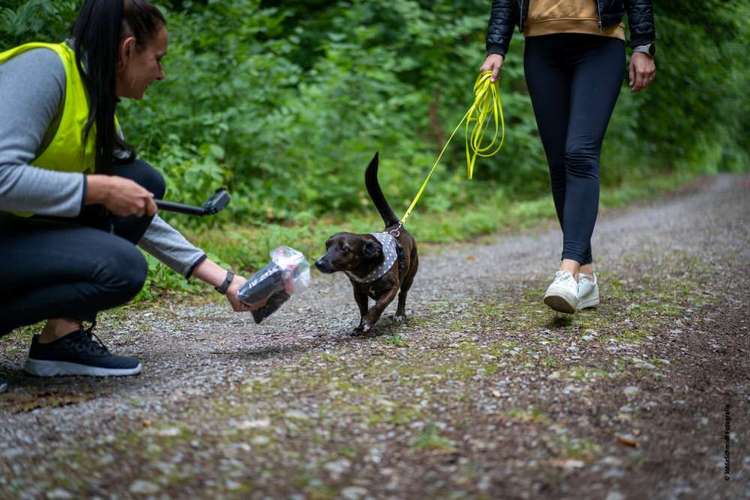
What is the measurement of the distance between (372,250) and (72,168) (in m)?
1.36

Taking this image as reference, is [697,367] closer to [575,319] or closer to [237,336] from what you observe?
[575,319]

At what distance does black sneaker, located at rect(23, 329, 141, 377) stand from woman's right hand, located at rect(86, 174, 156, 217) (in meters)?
0.64

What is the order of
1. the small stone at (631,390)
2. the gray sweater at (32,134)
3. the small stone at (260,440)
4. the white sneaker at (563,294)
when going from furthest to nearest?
the white sneaker at (563,294) → the small stone at (631,390) → the gray sweater at (32,134) → the small stone at (260,440)

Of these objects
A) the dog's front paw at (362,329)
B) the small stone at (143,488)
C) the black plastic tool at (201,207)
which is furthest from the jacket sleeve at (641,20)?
the small stone at (143,488)

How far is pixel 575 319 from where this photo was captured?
3408 mm

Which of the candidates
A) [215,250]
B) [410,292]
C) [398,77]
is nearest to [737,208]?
[398,77]

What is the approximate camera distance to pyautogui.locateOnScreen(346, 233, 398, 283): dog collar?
329 cm

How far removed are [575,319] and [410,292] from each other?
4.84 feet

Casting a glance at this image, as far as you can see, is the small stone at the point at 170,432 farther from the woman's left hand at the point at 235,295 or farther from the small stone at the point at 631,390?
the small stone at the point at 631,390

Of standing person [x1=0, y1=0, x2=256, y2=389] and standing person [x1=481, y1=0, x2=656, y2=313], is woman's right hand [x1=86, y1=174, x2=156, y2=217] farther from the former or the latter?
standing person [x1=481, y1=0, x2=656, y2=313]

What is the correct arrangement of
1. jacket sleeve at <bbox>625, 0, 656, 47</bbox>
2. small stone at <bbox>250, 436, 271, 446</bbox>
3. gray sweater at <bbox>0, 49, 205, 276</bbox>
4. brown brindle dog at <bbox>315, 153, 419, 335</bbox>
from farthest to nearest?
jacket sleeve at <bbox>625, 0, 656, 47</bbox>, brown brindle dog at <bbox>315, 153, 419, 335</bbox>, gray sweater at <bbox>0, 49, 205, 276</bbox>, small stone at <bbox>250, 436, 271, 446</bbox>

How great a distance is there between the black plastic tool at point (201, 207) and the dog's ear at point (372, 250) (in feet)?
2.41

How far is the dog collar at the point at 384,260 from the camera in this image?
3.29 m

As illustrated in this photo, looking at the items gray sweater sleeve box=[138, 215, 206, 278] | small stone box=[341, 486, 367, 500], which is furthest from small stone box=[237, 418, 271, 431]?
gray sweater sleeve box=[138, 215, 206, 278]
